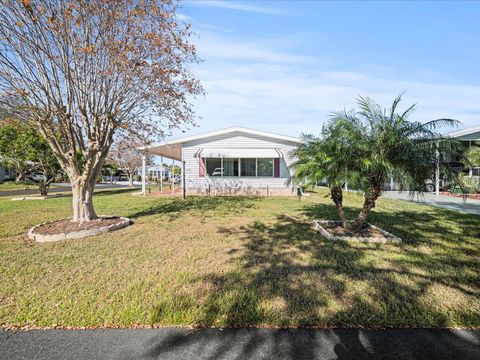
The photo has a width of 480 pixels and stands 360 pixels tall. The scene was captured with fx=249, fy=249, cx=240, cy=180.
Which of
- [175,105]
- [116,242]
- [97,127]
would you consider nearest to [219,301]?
[116,242]

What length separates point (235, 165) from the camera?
16.0 m

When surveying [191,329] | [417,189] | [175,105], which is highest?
[175,105]

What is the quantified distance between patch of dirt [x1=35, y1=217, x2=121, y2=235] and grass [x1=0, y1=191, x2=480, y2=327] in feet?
1.50

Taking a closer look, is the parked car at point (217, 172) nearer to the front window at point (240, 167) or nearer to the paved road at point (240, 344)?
the front window at point (240, 167)

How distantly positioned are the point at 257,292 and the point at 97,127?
640cm

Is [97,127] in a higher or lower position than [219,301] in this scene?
higher

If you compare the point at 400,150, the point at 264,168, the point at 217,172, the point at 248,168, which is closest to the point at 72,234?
the point at 400,150

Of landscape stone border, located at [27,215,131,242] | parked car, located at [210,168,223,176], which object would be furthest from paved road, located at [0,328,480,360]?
parked car, located at [210,168,223,176]

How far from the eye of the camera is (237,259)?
448 centimetres

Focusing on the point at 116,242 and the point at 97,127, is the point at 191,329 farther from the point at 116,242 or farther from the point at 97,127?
the point at 97,127

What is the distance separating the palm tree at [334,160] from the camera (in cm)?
569

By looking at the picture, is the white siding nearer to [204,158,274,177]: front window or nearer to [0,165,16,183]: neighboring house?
[204,158,274,177]: front window

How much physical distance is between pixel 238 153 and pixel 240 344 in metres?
13.3

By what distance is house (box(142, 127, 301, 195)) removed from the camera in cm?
1567
